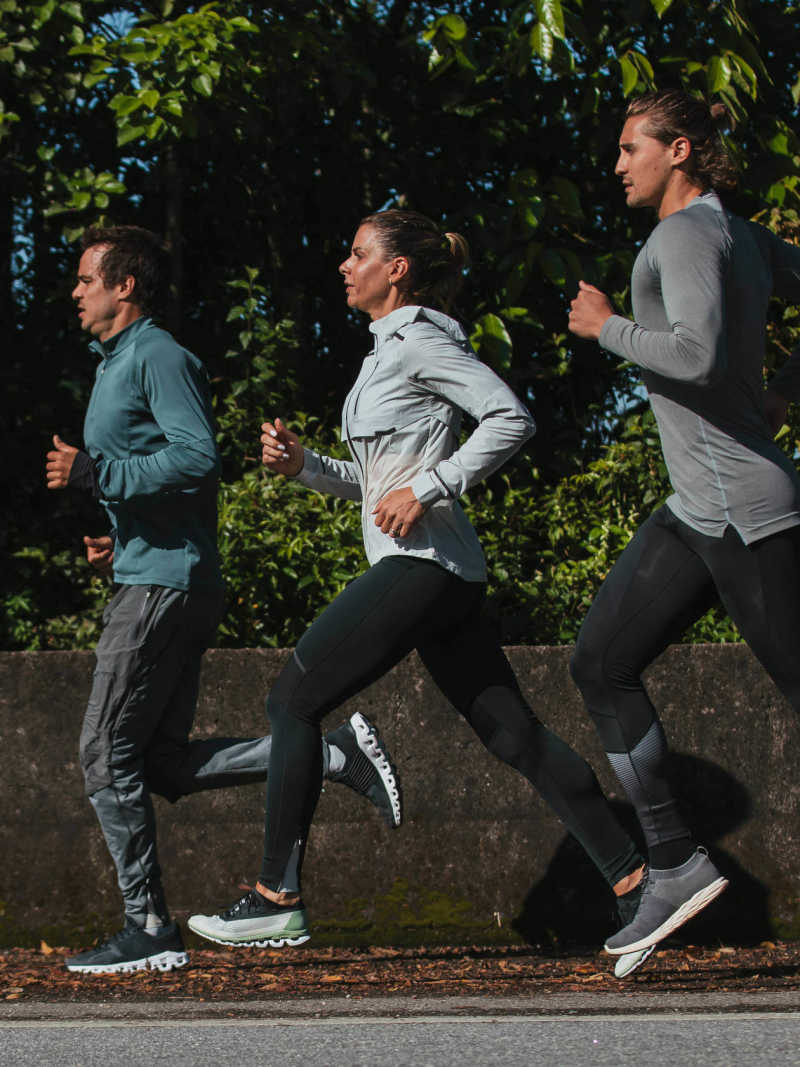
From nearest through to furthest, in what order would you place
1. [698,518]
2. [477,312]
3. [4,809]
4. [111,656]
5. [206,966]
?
1. [698,518]
2. [111,656]
3. [206,966]
4. [4,809]
5. [477,312]

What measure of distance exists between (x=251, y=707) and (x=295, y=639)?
0.91 meters

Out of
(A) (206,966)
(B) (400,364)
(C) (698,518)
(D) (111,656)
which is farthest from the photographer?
(A) (206,966)

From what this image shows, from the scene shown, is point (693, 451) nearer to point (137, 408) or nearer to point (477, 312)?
point (137, 408)

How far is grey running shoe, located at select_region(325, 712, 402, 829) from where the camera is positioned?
4594 millimetres

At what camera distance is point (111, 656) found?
14.6 feet

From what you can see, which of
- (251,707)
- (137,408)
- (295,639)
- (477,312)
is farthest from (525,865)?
(477,312)

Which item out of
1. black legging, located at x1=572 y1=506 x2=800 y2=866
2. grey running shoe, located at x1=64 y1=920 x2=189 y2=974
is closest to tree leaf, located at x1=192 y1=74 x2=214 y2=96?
black legging, located at x1=572 y1=506 x2=800 y2=866

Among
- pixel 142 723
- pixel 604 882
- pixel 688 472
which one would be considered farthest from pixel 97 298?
pixel 604 882

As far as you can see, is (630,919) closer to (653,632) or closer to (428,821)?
(653,632)

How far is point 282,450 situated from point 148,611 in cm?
60

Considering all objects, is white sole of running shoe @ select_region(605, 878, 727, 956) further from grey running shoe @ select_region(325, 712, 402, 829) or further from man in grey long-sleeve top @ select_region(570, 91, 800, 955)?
grey running shoe @ select_region(325, 712, 402, 829)

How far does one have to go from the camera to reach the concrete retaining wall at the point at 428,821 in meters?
4.96

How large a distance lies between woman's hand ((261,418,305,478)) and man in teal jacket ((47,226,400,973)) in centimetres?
18

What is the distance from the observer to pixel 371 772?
463cm
